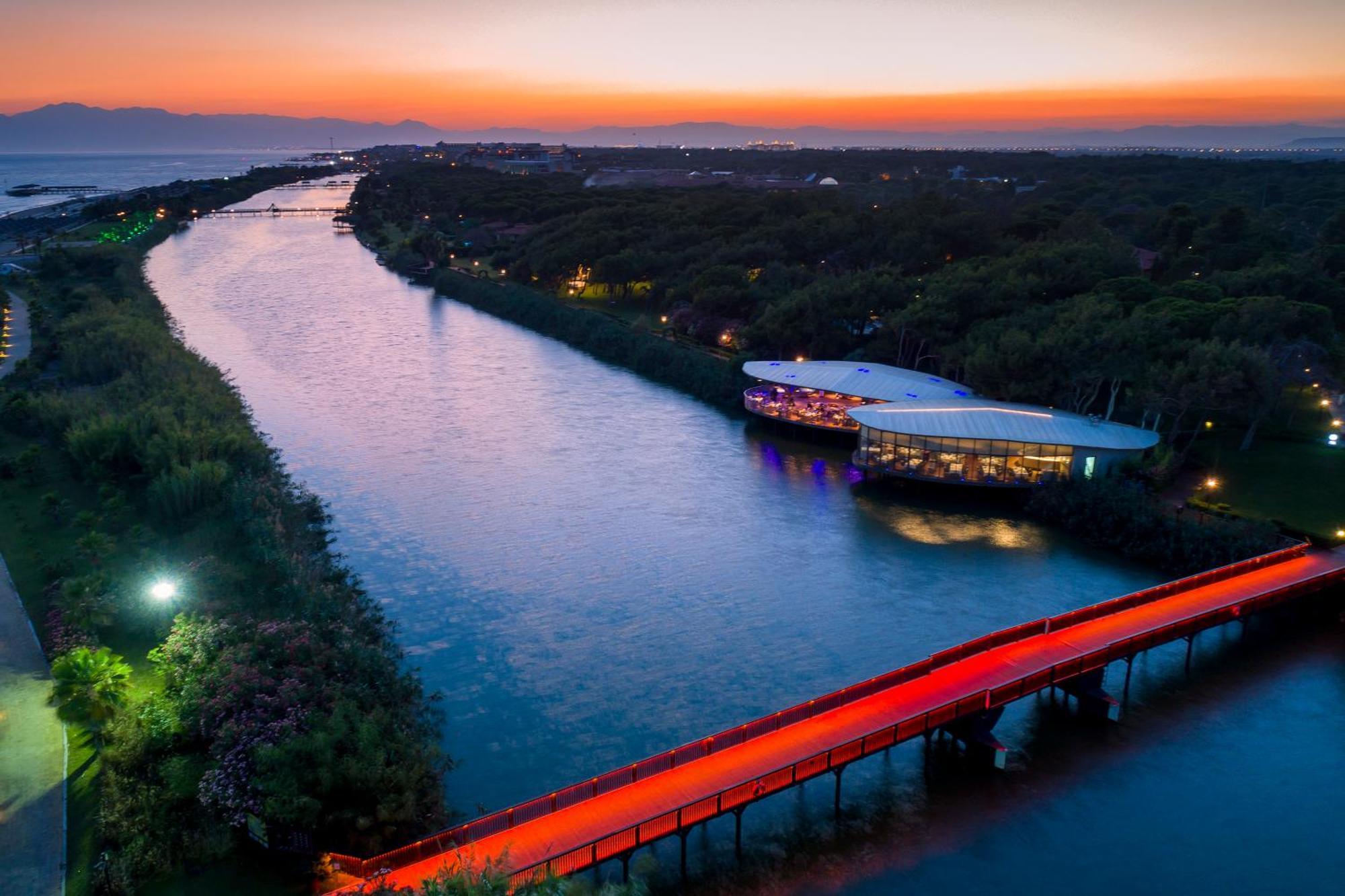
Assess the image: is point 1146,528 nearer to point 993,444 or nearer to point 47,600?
point 993,444

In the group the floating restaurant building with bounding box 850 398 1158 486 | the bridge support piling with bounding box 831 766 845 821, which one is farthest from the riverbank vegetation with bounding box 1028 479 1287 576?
the bridge support piling with bounding box 831 766 845 821

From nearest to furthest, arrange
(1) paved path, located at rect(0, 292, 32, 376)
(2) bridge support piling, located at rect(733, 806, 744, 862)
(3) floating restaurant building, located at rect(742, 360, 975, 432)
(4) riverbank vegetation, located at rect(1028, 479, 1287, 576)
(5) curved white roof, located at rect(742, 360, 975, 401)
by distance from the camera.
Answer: (2) bridge support piling, located at rect(733, 806, 744, 862)
(4) riverbank vegetation, located at rect(1028, 479, 1287, 576)
(5) curved white roof, located at rect(742, 360, 975, 401)
(3) floating restaurant building, located at rect(742, 360, 975, 432)
(1) paved path, located at rect(0, 292, 32, 376)

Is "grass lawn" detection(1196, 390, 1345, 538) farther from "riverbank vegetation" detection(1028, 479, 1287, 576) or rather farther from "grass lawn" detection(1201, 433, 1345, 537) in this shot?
"riverbank vegetation" detection(1028, 479, 1287, 576)

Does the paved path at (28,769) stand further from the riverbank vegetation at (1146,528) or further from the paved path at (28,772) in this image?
the riverbank vegetation at (1146,528)

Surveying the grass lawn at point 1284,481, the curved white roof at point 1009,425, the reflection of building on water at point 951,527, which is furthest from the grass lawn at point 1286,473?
the reflection of building on water at point 951,527

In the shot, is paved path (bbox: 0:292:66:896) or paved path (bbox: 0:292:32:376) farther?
paved path (bbox: 0:292:32:376)

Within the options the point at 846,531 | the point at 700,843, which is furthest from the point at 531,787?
the point at 846,531
